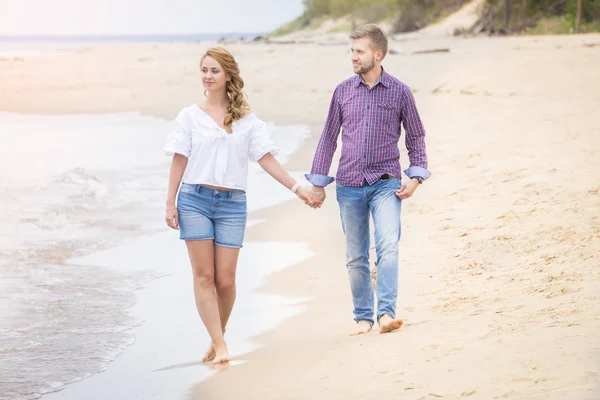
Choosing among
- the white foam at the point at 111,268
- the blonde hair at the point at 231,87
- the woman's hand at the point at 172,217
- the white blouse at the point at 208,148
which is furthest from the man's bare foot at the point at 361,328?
the blonde hair at the point at 231,87

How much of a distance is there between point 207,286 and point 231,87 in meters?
1.13

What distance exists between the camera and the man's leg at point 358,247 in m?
5.61

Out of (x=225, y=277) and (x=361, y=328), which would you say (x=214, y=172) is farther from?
(x=361, y=328)

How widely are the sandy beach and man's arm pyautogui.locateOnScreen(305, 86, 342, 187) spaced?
0.93 metres

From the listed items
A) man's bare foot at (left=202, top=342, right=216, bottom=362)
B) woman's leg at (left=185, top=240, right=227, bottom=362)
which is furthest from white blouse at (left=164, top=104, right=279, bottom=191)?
man's bare foot at (left=202, top=342, right=216, bottom=362)

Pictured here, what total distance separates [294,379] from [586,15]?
39.5 meters

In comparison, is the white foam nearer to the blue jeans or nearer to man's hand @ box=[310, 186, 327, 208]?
the blue jeans

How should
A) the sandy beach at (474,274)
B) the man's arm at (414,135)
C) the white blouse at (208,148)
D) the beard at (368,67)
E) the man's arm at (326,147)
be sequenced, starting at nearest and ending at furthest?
the sandy beach at (474,274), the white blouse at (208,148), the beard at (368,67), the man's arm at (414,135), the man's arm at (326,147)

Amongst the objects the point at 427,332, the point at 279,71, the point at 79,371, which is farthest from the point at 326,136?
the point at 279,71

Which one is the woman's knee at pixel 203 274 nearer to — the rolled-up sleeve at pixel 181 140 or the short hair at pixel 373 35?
the rolled-up sleeve at pixel 181 140

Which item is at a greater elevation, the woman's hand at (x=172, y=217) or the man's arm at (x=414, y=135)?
the man's arm at (x=414, y=135)

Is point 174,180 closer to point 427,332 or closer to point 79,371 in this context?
point 79,371

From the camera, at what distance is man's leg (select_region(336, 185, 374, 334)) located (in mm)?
5605

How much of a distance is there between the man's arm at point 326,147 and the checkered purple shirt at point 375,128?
44 mm
